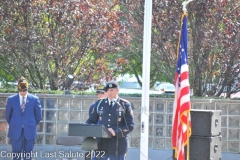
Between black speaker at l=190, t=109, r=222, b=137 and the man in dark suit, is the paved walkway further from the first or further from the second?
black speaker at l=190, t=109, r=222, b=137

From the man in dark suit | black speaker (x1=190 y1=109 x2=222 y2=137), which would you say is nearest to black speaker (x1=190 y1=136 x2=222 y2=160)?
black speaker (x1=190 y1=109 x2=222 y2=137)

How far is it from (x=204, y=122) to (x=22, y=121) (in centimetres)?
364

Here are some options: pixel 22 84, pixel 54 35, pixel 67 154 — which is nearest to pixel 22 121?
pixel 22 84

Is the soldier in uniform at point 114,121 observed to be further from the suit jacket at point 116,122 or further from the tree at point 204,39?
the tree at point 204,39

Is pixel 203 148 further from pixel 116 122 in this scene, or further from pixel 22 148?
pixel 22 148

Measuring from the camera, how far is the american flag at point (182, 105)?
9.46m

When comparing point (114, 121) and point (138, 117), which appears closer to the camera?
point (114, 121)

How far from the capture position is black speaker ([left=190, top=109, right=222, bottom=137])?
9.73 metres

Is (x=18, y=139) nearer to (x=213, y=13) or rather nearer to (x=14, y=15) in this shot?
(x=14, y=15)

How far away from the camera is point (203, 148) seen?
9.73m

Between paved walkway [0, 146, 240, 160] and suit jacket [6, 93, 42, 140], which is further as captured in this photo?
paved walkway [0, 146, 240, 160]

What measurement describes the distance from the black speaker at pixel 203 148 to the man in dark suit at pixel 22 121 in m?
3.27

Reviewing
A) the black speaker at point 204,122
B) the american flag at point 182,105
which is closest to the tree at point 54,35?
the american flag at point 182,105

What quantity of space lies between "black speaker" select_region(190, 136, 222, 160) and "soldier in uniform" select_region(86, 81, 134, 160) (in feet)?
4.01
